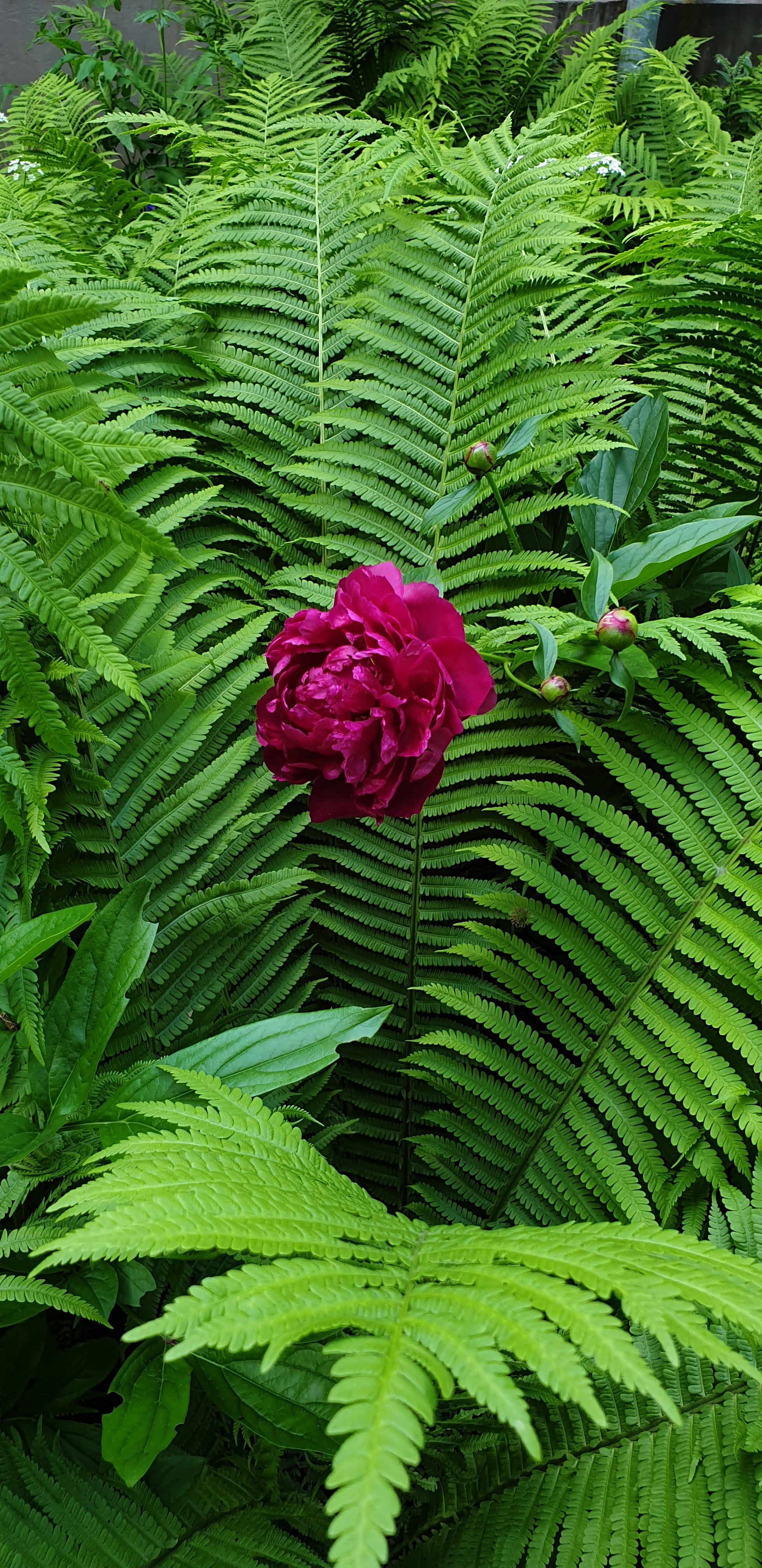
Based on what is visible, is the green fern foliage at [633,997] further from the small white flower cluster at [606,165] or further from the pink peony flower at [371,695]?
the small white flower cluster at [606,165]

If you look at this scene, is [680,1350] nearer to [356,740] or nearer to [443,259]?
[356,740]

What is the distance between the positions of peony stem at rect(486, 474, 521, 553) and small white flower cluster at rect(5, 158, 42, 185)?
121cm

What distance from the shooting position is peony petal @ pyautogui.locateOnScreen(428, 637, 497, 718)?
2.21 feet

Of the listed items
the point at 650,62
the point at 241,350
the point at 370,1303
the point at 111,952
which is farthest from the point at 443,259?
the point at 650,62

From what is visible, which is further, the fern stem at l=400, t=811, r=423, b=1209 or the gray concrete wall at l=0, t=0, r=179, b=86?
the gray concrete wall at l=0, t=0, r=179, b=86

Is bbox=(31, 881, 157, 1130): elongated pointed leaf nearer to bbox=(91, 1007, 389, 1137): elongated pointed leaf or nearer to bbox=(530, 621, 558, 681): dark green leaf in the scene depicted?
bbox=(91, 1007, 389, 1137): elongated pointed leaf

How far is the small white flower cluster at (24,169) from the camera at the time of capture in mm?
1706

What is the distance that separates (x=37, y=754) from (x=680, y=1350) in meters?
0.62

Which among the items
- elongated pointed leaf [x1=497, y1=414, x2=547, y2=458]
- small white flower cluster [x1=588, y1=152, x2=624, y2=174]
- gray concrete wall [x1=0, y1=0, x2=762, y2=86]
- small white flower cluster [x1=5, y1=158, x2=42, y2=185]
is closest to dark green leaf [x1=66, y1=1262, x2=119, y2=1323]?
elongated pointed leaf [x1=497, y1=414, x2=547, y2=458]

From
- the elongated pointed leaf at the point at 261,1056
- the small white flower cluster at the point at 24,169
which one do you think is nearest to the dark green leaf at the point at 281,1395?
the elongated pointed leaf at the point at 261,1056

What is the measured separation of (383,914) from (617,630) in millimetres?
364

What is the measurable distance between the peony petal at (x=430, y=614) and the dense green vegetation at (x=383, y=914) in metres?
0.07

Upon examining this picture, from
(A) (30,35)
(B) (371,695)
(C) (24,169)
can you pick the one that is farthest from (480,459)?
(A) (30,35)

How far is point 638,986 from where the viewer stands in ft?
2.52
